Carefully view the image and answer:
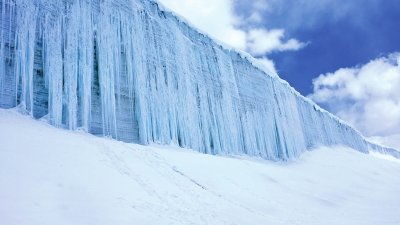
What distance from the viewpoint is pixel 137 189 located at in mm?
9172

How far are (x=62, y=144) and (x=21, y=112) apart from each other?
2.12m

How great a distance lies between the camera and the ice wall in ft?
38.5

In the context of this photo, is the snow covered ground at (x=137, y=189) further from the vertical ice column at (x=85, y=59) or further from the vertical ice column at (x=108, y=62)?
the vertical ice column at (x=108, y=62)

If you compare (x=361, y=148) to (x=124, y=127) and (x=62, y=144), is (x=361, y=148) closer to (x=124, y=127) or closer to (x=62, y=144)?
(x=124, y=127)

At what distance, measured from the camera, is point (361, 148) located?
48031 mm

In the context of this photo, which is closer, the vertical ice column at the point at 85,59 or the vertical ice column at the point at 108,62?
the vertical ice column at the point at 85,59

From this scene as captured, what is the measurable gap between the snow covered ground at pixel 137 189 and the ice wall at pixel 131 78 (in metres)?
1.01

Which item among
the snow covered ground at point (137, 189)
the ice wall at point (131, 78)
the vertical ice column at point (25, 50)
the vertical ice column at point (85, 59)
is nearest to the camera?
the snow covered ground at point (137, 189)

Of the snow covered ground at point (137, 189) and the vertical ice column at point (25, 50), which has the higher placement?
the vertical ice column at point (25, 50)

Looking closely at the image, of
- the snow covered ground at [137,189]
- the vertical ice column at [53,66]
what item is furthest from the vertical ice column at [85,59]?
the snow covered ground at [137,189]

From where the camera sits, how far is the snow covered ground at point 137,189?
7102mm

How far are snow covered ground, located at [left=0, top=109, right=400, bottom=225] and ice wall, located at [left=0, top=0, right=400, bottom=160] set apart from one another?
3.30 feet

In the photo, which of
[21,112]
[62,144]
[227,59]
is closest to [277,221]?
[62,144]

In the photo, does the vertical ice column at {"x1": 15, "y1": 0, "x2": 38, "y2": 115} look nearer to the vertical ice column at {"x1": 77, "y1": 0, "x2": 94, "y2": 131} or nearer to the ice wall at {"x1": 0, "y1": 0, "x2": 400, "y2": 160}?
the ice wall at {"x1": 0, "y1": 0, "x2": 400, "y2": 160}
